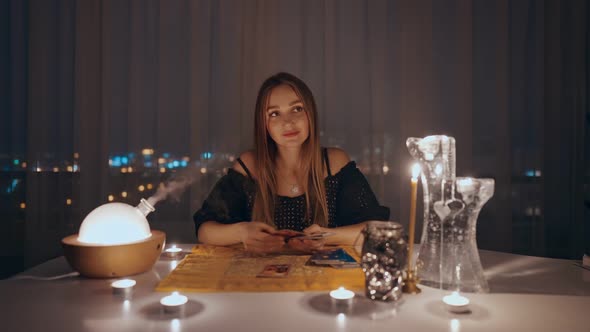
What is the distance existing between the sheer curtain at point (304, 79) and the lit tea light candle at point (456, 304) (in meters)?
1.99

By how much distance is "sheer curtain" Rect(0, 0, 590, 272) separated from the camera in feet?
8.62

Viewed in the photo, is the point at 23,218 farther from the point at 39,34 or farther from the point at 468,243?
the point at 468,243

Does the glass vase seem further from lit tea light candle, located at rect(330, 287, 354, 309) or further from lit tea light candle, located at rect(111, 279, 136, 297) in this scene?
lit tea light candle, located at rect(111, 279, 136, 297)

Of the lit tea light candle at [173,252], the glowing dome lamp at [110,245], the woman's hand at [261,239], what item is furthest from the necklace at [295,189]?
the glowing dome lamp at [110,245]

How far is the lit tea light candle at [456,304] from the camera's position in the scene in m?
0.71

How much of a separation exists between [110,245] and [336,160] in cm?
114

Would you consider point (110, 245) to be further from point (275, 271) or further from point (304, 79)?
point (304, 79)

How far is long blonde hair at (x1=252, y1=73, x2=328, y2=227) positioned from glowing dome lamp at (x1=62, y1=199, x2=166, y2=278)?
2.42ft

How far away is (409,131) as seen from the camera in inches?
105

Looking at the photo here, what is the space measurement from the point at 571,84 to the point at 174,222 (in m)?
2.88

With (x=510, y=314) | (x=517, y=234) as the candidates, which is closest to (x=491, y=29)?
(x=517, y=234)

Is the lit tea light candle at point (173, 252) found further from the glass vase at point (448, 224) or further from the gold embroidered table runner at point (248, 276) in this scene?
the glass vase at point (448, 224)

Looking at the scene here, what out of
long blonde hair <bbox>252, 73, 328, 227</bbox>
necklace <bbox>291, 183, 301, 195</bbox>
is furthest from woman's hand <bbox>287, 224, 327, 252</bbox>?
A: necklace <bbox>291, 183, 301, 195</bbox>

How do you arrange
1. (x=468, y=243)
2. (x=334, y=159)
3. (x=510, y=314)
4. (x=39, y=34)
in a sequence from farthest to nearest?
(x=39, y=34) → (x=334, y=159) → (x=468, y=243) → (x=510, y=314)
